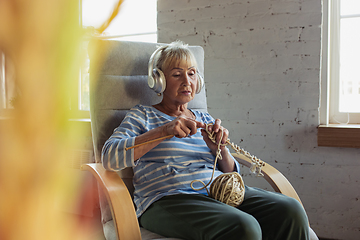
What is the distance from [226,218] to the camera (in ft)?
2.78

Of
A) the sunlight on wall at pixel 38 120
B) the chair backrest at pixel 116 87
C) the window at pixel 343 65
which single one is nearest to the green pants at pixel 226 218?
the chair backrest at pixel 116 87

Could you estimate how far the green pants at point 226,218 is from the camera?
832mm

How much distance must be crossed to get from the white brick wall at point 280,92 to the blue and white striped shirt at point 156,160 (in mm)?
720

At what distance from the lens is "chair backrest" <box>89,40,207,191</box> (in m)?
1.30

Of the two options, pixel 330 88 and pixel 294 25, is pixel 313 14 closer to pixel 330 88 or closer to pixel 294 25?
pixel 294 25

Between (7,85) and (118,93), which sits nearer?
Result: (7,85)

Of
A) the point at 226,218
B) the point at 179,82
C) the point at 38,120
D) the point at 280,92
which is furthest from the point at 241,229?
the point at 280,92

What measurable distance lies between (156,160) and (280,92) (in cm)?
100

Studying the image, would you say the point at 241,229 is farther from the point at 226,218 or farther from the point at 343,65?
the point at 343,65

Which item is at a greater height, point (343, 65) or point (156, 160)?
point (343, 65)

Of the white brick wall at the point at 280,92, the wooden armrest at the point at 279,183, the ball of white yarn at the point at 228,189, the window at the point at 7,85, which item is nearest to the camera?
the window at the point at 7,85

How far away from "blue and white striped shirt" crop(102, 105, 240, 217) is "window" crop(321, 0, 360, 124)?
3.26 ft

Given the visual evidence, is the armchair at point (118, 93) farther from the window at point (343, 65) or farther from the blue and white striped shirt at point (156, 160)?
the window at point (343, 65)

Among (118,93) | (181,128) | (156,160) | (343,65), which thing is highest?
(343,65)
